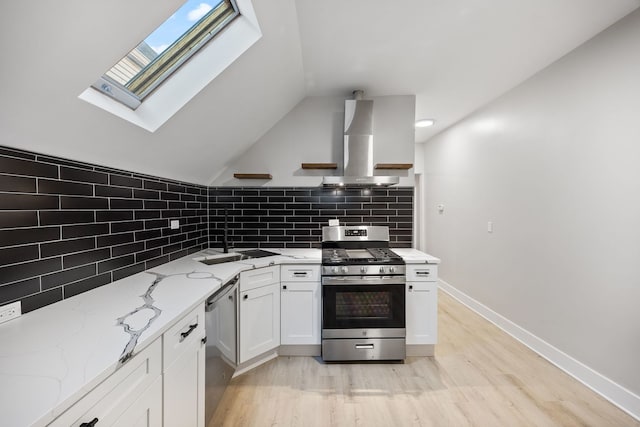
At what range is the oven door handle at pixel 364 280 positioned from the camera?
2.16 meters

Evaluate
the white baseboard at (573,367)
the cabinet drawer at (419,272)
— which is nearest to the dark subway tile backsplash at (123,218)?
the cabinet drawer at (419,272)

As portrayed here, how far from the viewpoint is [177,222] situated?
7.26 feet

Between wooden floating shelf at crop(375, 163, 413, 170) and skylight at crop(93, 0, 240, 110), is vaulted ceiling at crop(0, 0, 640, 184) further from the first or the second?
wooden floating shelf at crop(375, 163, 413, 170)

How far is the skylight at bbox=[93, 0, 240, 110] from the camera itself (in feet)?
4.37

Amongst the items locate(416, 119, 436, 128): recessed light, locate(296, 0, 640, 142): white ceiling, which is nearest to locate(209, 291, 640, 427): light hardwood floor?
locate(296, 0, 640, 142): white ceiling

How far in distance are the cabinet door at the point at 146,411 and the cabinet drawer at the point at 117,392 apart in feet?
0.06

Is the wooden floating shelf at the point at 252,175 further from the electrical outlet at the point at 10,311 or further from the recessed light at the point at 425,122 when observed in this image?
the recessed light at the point at 425,122

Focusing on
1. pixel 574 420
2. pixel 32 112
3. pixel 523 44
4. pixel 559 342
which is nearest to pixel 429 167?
pixel 523 44

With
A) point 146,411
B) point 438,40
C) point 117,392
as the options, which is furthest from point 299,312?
point 438,40

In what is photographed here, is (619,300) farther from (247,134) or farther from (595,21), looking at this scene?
(247,134)

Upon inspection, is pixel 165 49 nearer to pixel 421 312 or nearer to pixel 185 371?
pixel 185 371

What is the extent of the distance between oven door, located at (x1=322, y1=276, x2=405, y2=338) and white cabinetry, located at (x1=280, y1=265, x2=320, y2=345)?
10cm

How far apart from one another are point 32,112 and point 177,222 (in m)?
1.30

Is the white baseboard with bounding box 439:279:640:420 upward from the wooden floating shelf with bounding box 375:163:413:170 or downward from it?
downward
